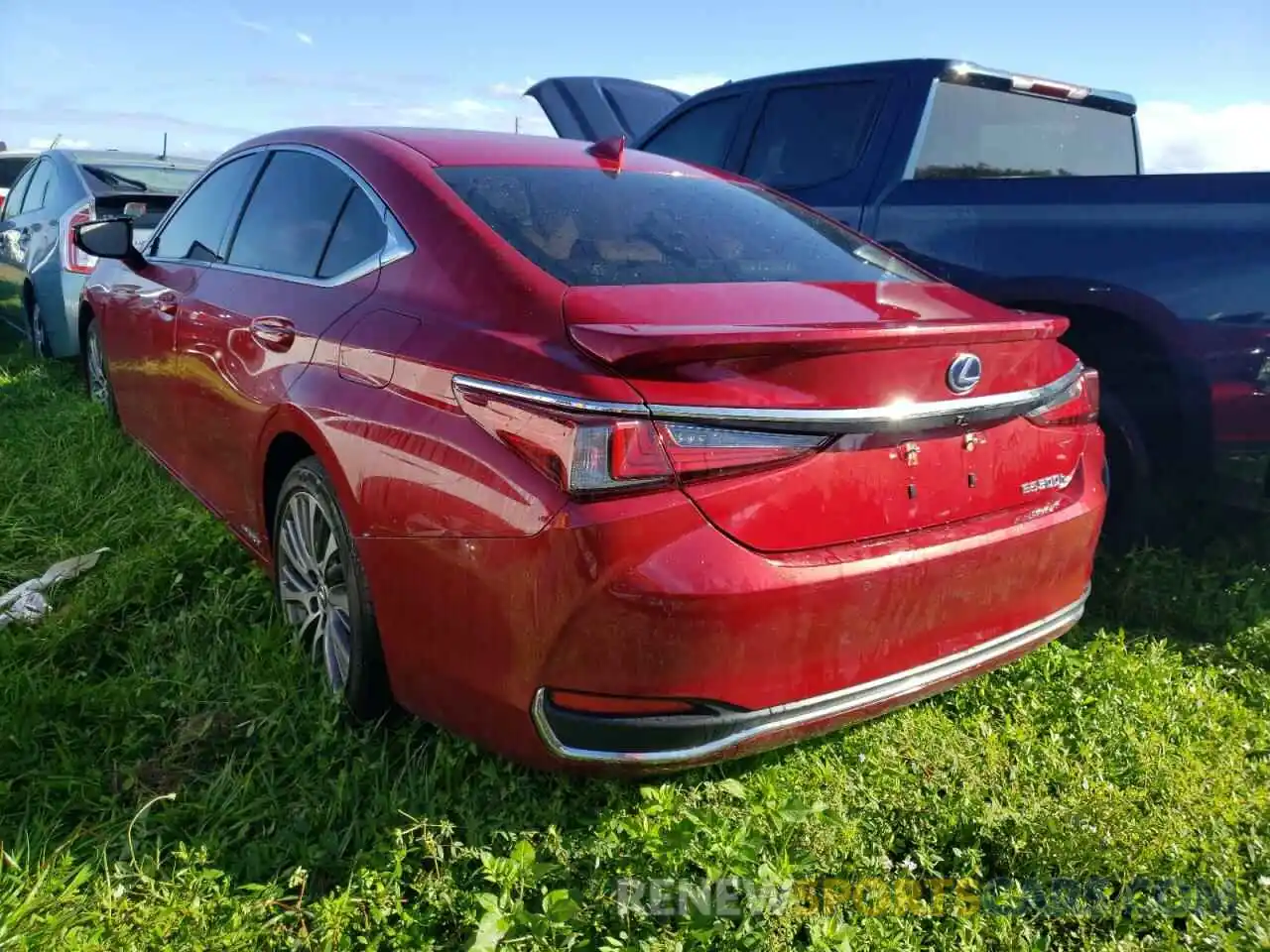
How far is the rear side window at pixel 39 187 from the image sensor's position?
280 inches

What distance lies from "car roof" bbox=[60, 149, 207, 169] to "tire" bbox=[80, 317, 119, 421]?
7.15ft

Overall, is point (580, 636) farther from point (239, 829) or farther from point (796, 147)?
point (796, 147)

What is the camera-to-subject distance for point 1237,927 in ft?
6.71

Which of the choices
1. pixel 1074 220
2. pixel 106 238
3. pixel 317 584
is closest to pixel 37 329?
pixel 106 238

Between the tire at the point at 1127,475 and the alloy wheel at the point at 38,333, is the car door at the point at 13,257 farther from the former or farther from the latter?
the tire at the point at 1127,475

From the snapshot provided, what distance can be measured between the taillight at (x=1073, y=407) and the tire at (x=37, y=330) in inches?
248

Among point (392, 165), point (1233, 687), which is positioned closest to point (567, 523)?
point (392, 165)

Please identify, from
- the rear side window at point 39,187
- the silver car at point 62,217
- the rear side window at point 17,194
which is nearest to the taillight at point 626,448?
the silver car at point 62,217

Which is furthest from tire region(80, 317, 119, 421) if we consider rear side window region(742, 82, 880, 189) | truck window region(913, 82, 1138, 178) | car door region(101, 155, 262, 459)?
truck window region(913, 82, 1138, 178)

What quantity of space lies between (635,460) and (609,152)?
1.45m

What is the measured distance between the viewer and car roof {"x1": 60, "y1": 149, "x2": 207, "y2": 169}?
7.10m

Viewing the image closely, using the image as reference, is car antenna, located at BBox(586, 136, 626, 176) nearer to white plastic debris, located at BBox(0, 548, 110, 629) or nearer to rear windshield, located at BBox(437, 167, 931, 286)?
rear windshield, located at BBox(437, 167, 931, 286)

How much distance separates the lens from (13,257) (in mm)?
7375

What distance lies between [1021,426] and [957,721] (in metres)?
0.87
